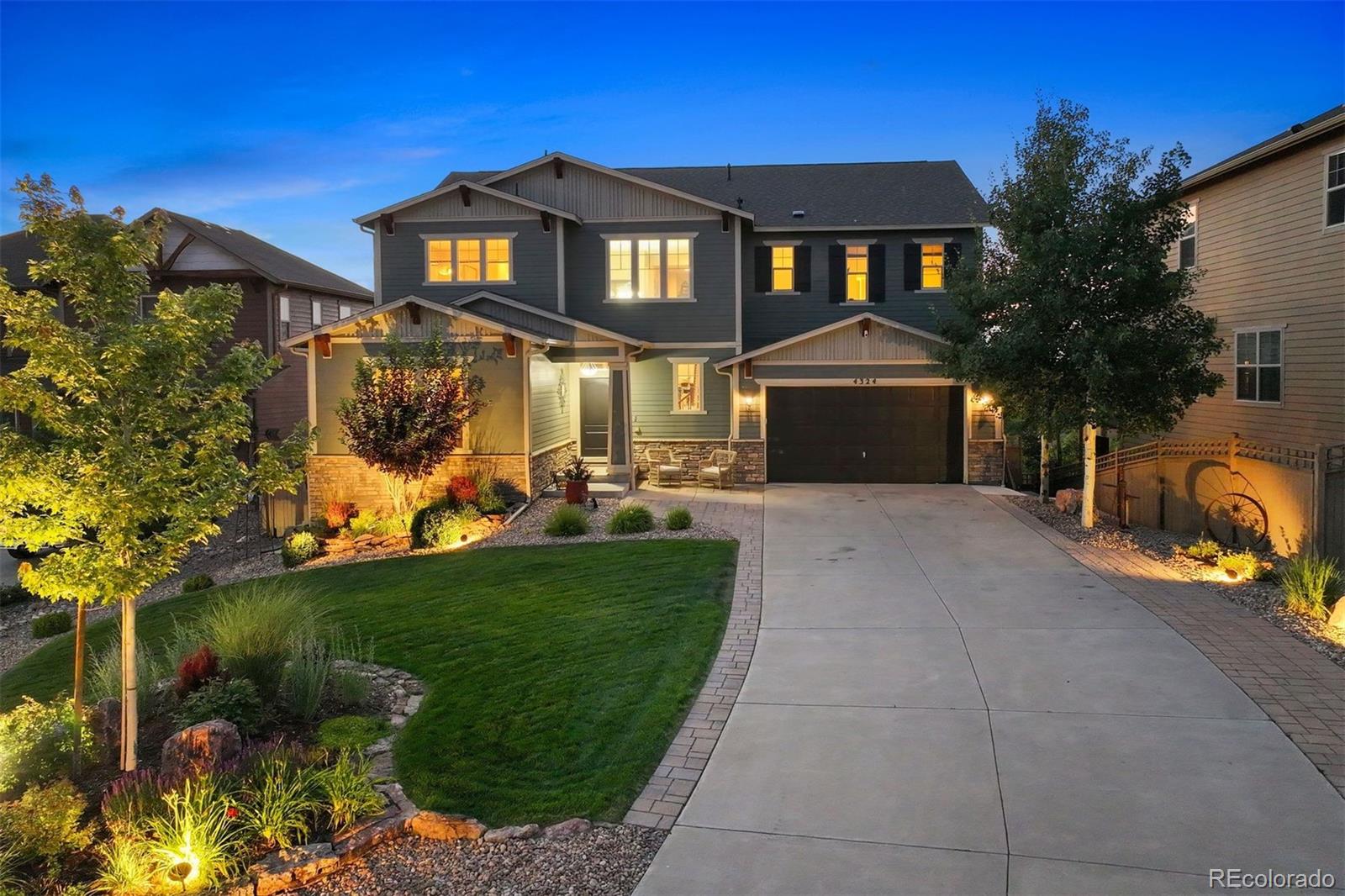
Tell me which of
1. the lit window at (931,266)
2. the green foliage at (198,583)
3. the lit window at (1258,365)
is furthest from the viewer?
the lit window at (931,266)

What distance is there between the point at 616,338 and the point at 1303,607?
13284 millimetres

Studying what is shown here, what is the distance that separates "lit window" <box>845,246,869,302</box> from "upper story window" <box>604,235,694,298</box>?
4.21 m

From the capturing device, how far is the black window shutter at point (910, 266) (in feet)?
73.8

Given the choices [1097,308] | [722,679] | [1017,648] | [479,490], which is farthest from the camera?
[479,490]

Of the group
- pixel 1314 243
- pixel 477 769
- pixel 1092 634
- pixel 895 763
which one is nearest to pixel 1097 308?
pixel 1314 243

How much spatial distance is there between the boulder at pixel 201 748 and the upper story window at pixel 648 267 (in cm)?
1677

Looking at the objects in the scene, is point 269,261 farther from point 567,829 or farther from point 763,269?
point 567,829

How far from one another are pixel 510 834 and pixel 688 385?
55.5 ft

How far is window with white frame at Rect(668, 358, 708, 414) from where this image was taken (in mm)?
21703

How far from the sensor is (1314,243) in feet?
47.9

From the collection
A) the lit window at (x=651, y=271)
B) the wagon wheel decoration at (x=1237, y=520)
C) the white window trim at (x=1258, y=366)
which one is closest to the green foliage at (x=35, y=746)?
the wagon wheel decoration at (x=1237, y=520)

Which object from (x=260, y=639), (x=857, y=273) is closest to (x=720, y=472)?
(x=857, y=273)

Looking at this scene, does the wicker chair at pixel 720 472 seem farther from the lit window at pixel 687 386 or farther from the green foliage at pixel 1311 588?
the green foliage at pixel 1311 588

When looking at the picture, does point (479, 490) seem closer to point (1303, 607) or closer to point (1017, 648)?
point (1017, 648)
